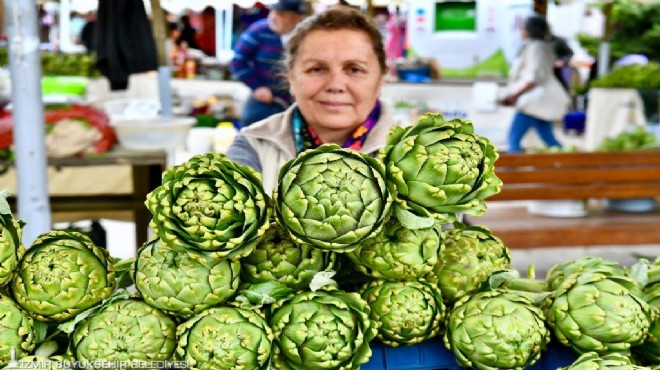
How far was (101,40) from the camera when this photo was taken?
12.6 ft

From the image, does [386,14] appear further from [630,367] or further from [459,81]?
[630,367]

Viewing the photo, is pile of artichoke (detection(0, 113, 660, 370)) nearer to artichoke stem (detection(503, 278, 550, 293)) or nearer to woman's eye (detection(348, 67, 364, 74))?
artichoke stem (detection(503, 278, 550, 293))

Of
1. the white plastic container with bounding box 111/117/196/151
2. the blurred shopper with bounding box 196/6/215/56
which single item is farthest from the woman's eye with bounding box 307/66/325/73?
the blurred shopper with bounding box 196/6/215/56

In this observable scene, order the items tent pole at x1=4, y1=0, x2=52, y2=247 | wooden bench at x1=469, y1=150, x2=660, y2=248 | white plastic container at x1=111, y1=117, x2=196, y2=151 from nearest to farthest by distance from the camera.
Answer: tent pole at x1=4, y1=0, x2=52, y2=247 < white plastic container at x1=111, y1=117, x2=196, y2=151 < wooden bench at x1=469, y1=150, x2=660, y2=248

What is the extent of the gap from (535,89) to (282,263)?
5.64 meters

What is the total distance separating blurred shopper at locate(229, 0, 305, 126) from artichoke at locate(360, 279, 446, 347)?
145 inches

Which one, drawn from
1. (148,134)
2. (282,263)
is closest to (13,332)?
(282,263)

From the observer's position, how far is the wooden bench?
11.9 ft

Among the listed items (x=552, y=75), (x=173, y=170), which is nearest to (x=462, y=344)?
(x=173, y=170)

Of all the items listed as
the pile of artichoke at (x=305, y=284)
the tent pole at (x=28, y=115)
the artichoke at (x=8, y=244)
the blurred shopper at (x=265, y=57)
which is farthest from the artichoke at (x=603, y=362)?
the blurred shopper at (x=265, y=57)

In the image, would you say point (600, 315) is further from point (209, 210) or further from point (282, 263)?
point (209, 210)

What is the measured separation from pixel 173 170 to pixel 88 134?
2464mm

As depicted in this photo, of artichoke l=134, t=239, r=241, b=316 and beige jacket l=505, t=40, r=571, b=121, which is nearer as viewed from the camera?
artichoke l=134, t=239, r=241, b=316

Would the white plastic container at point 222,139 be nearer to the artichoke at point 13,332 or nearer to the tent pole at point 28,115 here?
the tent pole at point 28,115
